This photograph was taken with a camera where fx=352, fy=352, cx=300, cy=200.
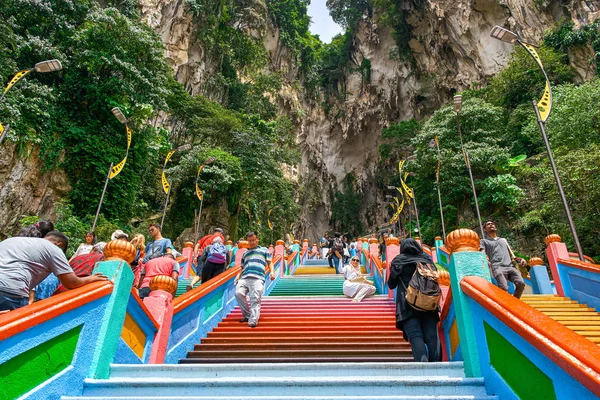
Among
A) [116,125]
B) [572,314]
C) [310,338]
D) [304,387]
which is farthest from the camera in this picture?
[116,125]

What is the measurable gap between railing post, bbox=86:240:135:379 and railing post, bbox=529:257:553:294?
719cm

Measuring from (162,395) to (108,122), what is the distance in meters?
15.3

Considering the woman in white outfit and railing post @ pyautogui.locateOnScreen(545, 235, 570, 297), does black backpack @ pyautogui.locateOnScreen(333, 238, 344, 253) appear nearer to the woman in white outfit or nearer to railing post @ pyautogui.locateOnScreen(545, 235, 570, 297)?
the woman in white outfit

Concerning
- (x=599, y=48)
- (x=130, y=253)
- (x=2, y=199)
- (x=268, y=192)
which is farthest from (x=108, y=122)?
(x=599, y=48)

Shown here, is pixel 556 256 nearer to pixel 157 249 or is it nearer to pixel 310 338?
pixel 310 338

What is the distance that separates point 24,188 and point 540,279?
1536 cm

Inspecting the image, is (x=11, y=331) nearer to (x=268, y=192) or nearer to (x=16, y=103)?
(x=16, y=103)

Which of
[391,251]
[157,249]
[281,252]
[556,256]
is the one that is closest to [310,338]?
[157,249]

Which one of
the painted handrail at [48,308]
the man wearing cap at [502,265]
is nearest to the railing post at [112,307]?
the painted handrail at [48,308]

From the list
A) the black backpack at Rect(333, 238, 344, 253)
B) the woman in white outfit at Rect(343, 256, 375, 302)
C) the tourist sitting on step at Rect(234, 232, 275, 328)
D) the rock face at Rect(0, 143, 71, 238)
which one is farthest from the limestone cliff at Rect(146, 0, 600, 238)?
the tourist sitting on step at Rect(234, 232, 275, 328)

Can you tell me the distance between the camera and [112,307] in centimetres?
244

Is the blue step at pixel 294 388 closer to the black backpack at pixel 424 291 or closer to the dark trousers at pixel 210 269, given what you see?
the black backpack at pixel 424 291

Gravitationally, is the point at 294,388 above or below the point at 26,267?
below

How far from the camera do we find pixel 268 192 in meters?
20.9
